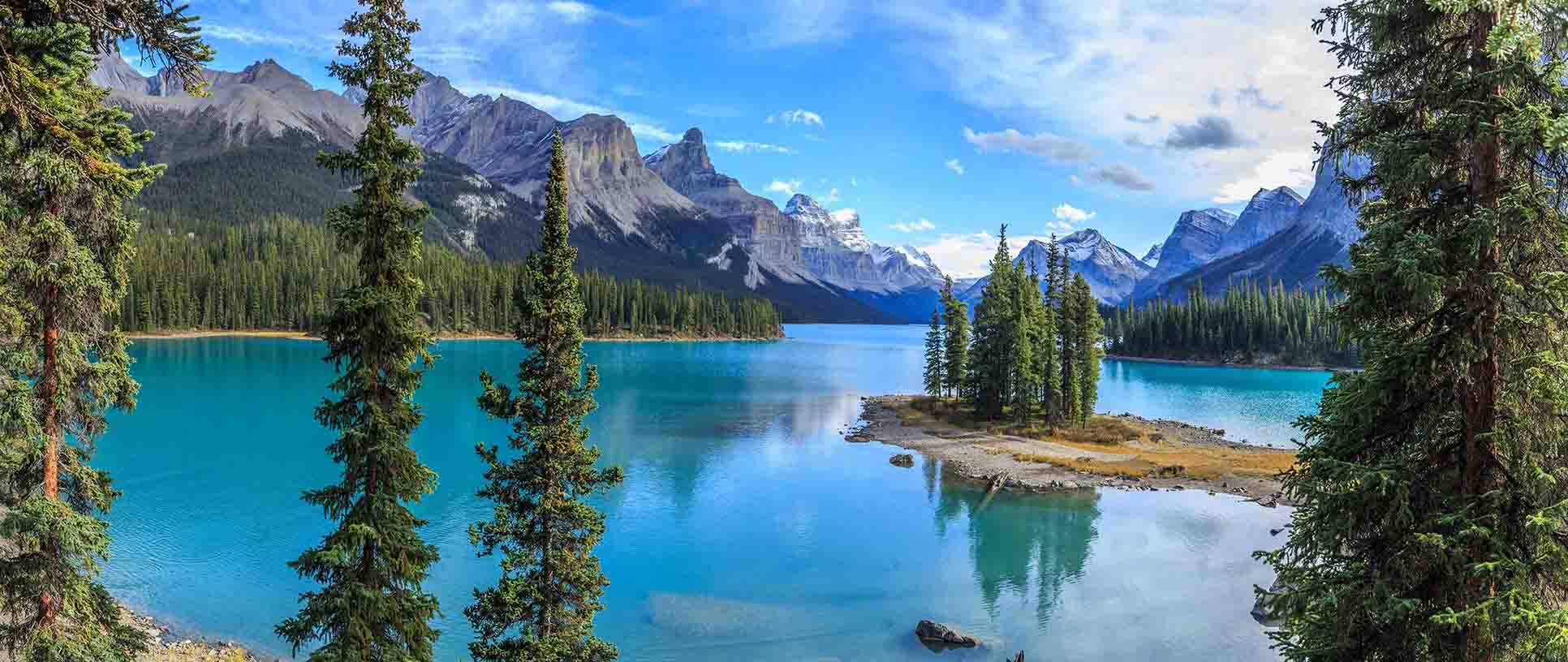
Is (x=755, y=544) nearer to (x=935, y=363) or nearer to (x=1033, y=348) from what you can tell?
(x=1033, y=348)

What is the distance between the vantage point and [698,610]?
3247cm

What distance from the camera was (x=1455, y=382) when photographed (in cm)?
1035

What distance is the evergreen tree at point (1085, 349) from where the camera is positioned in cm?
7719

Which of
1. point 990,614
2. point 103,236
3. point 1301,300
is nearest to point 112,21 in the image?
point 103,236

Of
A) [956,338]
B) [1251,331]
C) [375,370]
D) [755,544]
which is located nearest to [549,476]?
[375,370]

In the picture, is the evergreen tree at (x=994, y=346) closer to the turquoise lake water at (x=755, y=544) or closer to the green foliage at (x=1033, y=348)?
the green foliage at (x=1033, y=348)

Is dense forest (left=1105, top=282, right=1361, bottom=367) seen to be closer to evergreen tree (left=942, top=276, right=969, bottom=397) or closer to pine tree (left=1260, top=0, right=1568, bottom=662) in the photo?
evergreen tree (left=942, top=276, right=969, bottom=397)

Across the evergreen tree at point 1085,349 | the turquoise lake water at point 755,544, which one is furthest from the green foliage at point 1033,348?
the turquoise lake water at point 755,544

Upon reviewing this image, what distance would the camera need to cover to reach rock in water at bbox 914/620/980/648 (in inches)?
1156

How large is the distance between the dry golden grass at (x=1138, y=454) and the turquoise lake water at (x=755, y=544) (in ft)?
21.6

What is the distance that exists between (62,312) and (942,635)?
26821 mm

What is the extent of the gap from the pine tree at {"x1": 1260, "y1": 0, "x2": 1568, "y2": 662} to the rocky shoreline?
39145mm

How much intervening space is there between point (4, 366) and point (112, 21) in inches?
220

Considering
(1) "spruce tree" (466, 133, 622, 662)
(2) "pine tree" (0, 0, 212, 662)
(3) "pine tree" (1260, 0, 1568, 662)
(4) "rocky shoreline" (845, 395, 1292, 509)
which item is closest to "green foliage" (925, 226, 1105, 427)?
(4) "rocky shoreline" (845, 395, 1292, 509)
